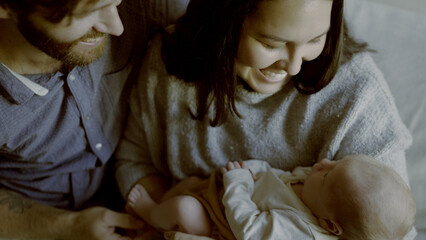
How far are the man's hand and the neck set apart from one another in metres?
0.51

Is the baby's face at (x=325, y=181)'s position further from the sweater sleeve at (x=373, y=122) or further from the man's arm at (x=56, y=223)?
the man's arm at (x=56, y=223)

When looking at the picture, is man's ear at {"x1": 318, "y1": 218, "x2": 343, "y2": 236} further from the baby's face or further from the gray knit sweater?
the gray knit sweater

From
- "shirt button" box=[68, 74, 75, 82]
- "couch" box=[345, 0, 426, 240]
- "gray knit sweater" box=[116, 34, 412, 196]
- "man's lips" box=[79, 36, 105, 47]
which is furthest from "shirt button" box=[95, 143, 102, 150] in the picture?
"couch" box=[345, 0, 426, 240]

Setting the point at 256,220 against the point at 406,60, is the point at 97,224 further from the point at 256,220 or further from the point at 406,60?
the point at 406,60

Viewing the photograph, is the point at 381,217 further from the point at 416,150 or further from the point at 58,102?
the point at 58,102

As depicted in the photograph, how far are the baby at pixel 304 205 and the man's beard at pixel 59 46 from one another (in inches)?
19.3

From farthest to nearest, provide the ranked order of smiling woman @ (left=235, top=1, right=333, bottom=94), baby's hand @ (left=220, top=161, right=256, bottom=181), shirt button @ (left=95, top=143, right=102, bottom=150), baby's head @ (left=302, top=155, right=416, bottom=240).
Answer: shirt button @ (left=95, top=143, right=102, bottom=150) < baby's hand @ (left=220, top=161, right=256, bottom=181) < baby's head @ (left=302, top=155, right=416, bottom=240) < smiling woman @ (left=235, top=1, right=333, bottom=94)

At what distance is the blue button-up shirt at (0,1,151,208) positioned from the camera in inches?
45.4

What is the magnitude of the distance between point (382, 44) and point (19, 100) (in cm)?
127

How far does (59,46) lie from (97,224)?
607mm

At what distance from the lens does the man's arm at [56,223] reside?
1.31 m

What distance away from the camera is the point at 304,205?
3.78 ft

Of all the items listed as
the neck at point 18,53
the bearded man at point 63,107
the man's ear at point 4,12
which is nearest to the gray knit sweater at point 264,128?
the bearded man at point 63,107

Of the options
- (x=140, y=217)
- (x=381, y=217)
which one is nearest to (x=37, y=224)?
(x=140, y=217)
